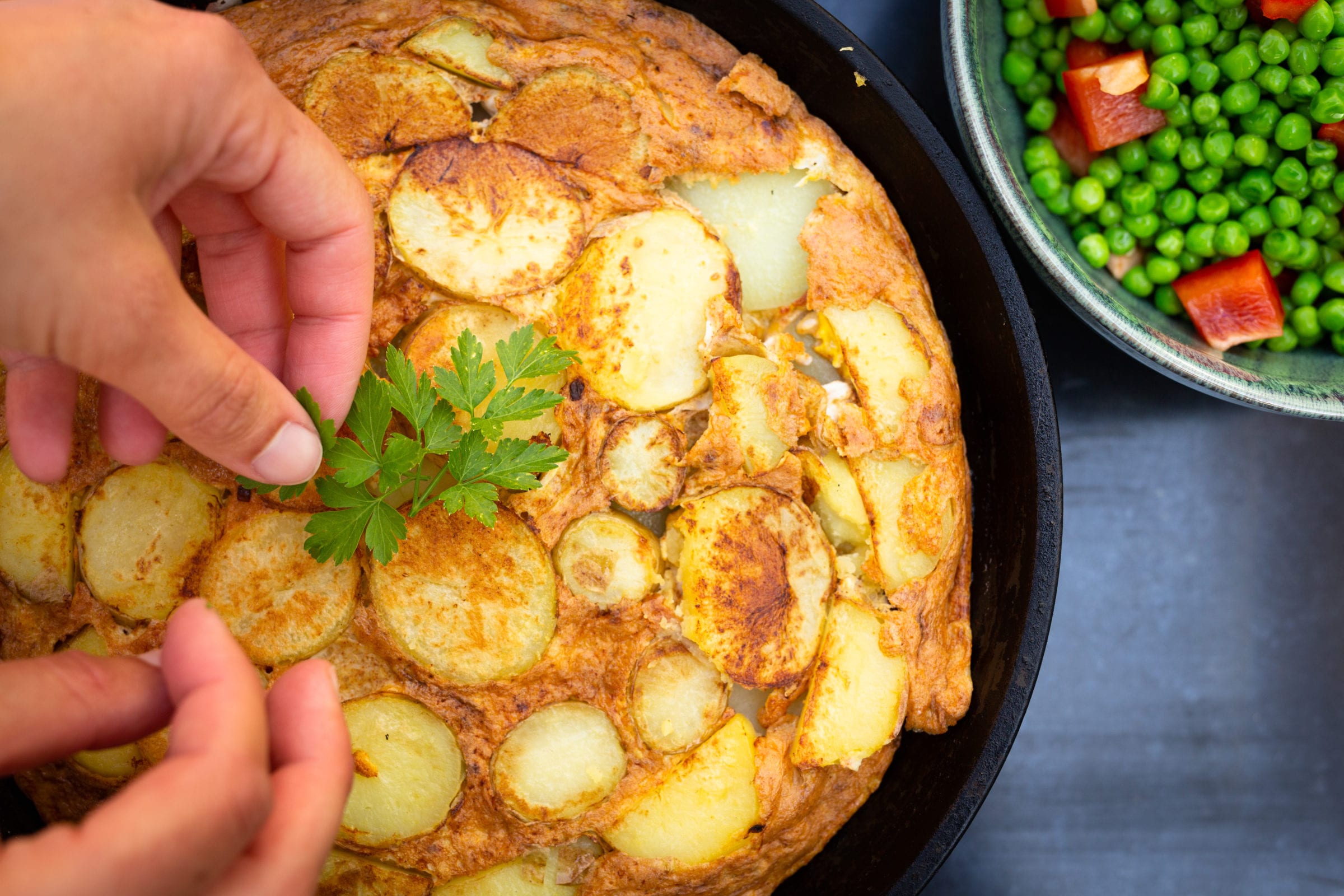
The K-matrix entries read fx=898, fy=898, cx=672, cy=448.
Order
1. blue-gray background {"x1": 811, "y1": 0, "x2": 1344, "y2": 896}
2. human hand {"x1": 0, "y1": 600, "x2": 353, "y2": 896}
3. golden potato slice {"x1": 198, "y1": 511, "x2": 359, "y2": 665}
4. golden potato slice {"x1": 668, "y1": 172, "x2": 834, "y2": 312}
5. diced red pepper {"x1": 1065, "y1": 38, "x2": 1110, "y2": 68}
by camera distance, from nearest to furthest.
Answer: human hand {"x1": 0, "y1": 600, "x2": 353, "y2": 896}
golden potato slice {"x1": 198, "y1": 511, "x2": 359, "y2": 665}
golden potato slice {"x1": 668, "y1": 172, "x2": 834, "y2": 312}
diced red pepper {"x1": 1065, "y1": 38, "x2": 1110, "y2": 68}
blue-gray background {"x1": 811, "y1": 0, "x2": 1344, "y2": 896}

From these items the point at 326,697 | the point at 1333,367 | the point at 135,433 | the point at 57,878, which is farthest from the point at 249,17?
the point at 1333,367

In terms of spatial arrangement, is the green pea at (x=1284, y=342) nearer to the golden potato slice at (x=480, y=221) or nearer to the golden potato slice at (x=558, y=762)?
the golden potato slice at (x=480, y=221)

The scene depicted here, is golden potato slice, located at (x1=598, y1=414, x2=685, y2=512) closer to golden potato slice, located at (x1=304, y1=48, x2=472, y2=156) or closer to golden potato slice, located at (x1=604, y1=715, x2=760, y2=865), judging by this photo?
golden potato slice, located at (x1=604, y1=715, x2=760, y2=865)

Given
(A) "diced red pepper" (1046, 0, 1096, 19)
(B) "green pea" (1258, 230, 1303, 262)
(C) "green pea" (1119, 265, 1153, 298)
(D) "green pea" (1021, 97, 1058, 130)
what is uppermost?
(A) "diced red pepper" (1046, 0, 1096, 19)

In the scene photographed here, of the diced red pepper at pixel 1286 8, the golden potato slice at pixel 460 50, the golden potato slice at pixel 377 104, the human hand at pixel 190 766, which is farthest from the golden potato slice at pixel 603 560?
the diced red pepper at pixel 1286 8

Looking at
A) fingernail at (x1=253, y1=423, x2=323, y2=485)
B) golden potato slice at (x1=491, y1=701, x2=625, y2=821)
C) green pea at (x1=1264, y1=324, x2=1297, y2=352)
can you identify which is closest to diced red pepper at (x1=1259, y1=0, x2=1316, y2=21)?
green pea at (x1=1264, y1=324, x2=1297, y2=352)

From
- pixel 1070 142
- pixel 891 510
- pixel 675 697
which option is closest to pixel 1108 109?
pixel 1070 142

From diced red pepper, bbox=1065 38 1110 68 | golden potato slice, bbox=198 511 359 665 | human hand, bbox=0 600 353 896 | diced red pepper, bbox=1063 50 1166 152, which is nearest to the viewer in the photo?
human hand, bbox=0 600 353 896

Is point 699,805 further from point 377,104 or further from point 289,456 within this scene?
point 377,104
